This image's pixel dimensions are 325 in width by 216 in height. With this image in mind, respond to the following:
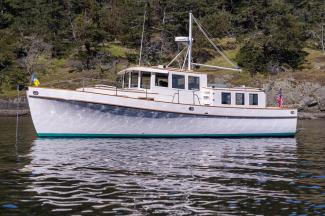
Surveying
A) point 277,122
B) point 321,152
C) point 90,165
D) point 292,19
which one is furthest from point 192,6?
point 90,165

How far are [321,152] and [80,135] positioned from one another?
14.4 m

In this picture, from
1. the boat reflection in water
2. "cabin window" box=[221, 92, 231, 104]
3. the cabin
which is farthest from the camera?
"cabin window" box=[221, 92, 231, 104]

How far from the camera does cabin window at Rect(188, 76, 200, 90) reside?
32.6m

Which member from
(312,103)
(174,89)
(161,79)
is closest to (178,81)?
(174,89)

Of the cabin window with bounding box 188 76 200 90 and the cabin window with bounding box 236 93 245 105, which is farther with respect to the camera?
the cabin window with bounding box 236 93 245 105

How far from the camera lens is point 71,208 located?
12.3 m

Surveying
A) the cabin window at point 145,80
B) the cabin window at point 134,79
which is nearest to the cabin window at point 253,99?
the cabin window at point 145,80

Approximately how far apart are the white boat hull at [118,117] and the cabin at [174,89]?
99cm

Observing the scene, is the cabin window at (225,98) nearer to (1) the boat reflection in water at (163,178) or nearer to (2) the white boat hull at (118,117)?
(2) the white boat hull at (118,117)

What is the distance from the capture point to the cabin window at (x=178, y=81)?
32062 mm

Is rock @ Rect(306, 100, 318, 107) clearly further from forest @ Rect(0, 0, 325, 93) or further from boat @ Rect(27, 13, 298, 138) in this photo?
boat @ Rect(27, 13, 298, 138)

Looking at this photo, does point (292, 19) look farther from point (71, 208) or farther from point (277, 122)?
point (71, 208)

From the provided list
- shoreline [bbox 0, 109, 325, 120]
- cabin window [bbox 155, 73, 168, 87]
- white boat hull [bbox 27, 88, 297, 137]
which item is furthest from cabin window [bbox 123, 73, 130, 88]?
shoreline [bbox 0, 109, 325, 120]

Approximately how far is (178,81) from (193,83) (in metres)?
Answer: 1.18
